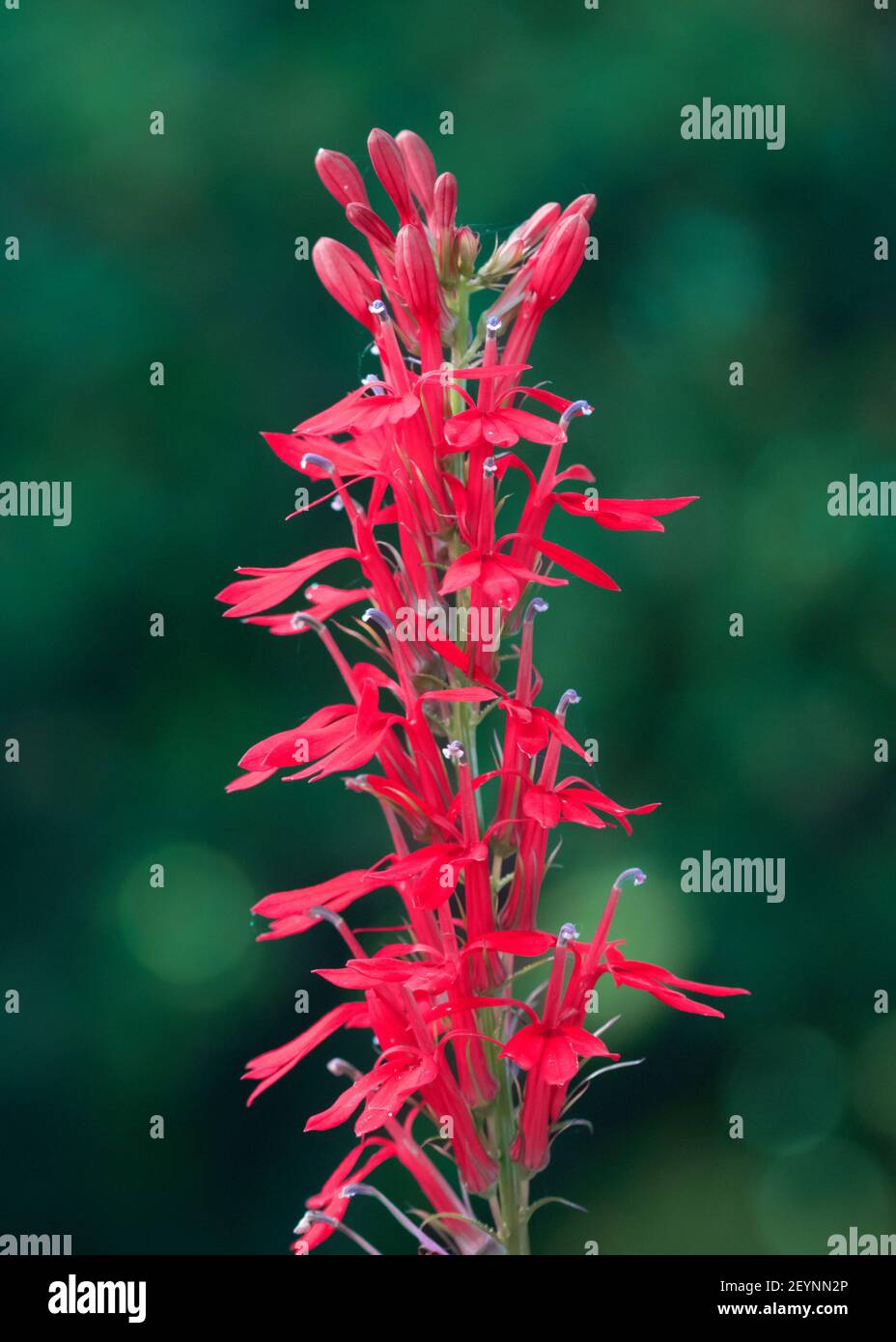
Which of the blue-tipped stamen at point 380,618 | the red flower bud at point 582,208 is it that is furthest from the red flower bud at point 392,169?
the blue-tipped stamen at point 380,618

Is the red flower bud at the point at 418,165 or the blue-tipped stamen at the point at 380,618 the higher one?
the red flower bud at the point at 418,165

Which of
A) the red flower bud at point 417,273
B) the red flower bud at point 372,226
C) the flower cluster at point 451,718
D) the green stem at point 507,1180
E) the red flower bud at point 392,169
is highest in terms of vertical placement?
the red flower bud at point 392,169

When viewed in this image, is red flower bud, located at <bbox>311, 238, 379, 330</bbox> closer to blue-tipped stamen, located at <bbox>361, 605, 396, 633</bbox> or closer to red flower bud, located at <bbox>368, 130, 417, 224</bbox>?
red flower bud, located at <bbox>368, 130, 417, 224</bbox>

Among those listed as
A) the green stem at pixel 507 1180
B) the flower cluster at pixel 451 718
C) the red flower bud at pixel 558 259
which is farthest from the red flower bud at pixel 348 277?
the green stem at pixel 507 1180

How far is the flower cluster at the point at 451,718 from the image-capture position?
2.47 ft

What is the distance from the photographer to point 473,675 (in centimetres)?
79

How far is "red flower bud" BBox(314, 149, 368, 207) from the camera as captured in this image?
2.81 feet

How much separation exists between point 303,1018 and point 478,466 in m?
1.34

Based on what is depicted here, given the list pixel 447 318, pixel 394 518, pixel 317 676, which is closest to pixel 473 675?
pixel 394 518

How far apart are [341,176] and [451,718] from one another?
38 cm

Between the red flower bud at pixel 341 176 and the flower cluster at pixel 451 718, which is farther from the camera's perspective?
the red flower bud at pixel 341 176

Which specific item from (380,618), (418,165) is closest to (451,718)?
(380,618)

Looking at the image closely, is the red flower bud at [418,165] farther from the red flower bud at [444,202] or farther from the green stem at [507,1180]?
the green stem at [507,1180]
